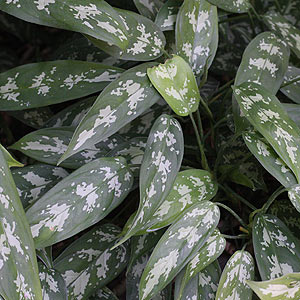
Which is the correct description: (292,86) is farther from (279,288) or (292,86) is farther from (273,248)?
(279,288)

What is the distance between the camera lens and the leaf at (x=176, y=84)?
2.89ft

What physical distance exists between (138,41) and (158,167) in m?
0.32

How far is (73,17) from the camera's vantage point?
2.76ft

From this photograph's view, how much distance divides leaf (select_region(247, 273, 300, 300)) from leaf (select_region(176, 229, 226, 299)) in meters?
0.13

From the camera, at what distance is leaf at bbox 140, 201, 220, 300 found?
80 centimetres

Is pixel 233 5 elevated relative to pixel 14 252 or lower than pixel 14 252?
elevated

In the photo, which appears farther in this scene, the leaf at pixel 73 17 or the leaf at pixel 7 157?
the leaf at pixel 73 17

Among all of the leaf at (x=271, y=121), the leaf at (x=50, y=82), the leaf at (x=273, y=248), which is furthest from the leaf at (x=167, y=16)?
the leaf at (x=273, y=248)

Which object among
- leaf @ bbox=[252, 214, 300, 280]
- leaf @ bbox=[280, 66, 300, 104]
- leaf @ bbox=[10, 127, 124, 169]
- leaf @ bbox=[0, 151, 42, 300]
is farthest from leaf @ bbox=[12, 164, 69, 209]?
leaf @ bbox=[280, 66, 300, 104]

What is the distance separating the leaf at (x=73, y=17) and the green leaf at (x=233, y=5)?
0.97 feet

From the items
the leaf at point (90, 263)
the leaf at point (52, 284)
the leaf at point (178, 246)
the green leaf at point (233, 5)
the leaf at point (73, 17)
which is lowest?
the leaf at point (90, 263)

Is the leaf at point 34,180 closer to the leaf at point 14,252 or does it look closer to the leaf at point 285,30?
the leaf at point 14,252

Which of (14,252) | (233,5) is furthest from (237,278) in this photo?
(233,5)

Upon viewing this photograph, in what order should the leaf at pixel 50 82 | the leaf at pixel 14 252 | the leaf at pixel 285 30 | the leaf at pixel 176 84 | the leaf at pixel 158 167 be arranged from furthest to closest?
the leaf at pixel 285 30, the leaf at pixel 50 82, the leaf at pixel 176 84, the leaf at pixel 158 167, the leaf at pixel 14 252
